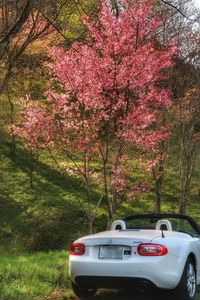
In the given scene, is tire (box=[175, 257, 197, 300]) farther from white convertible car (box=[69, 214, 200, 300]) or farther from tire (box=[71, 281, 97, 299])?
tire (box=[71, 281, 97, 299])

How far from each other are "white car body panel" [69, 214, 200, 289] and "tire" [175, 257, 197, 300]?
0.10 m

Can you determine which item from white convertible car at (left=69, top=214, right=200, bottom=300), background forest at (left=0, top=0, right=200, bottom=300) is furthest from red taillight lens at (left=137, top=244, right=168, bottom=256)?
background forest at (left=0, top=0, right=200, bottom=300)

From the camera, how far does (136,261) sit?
6652 mm

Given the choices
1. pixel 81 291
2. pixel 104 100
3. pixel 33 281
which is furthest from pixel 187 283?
pixel 104 100

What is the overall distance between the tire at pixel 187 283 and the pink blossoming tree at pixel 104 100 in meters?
4.08

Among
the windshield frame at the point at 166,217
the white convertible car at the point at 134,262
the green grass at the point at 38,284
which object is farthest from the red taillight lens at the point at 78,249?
the windshield frame at the point at 166,217

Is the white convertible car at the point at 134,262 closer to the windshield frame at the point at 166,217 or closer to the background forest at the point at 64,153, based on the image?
the background forest at the point at 64,153

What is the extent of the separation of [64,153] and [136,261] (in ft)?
22.0

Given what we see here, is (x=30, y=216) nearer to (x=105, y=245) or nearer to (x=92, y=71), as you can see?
(x=92, y=71)

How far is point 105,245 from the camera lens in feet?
22.7

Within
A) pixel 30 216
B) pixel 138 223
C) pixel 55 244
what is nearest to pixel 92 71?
pixel 138 223

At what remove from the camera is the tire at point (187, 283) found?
6848 mm

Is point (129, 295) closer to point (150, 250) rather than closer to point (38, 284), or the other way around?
point (150, 250)

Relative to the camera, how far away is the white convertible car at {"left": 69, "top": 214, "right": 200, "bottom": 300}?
6.66 meters
